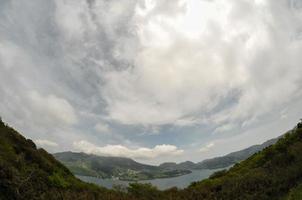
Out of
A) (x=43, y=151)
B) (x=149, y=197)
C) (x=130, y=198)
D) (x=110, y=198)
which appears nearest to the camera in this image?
(x=110, y=198)

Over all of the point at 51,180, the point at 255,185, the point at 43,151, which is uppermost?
the point at 43,151

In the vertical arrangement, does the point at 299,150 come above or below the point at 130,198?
above

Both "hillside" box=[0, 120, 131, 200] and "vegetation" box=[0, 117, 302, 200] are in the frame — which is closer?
"hillside" box=[0, 120, 131, 200]

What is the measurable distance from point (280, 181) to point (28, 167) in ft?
46.5

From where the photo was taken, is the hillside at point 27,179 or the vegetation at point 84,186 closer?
the hillside at point 27,179

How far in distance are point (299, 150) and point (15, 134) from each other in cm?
1999

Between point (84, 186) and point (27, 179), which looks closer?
point (27, 179)

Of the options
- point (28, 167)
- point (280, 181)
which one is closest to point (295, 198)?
point (280, 181)

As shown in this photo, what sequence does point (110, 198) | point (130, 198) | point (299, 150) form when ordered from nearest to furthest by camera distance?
point (110, 198) → point (130, 198) → point (299, 150)

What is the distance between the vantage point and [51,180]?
15219mm

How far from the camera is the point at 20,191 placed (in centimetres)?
1205

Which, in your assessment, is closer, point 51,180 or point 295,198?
point 295,198

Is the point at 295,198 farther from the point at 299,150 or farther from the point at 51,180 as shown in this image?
the point at 51,180

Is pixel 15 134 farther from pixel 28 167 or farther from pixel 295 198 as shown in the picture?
pixel 295 198
